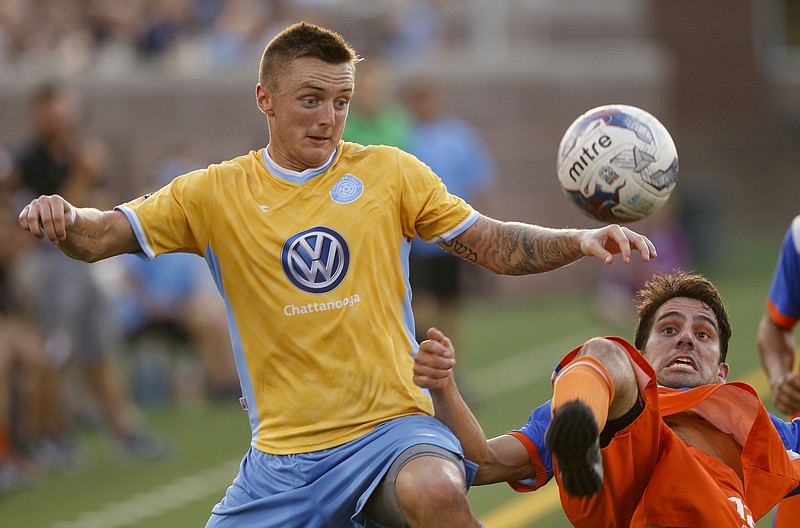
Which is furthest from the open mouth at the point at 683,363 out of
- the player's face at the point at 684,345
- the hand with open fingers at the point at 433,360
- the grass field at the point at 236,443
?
the grass field at the point at 236,443

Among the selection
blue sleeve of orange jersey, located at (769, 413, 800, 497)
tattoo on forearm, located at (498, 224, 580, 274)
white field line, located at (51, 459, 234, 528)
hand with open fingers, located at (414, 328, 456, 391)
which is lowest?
white field line, located at (51, 459, 234, 528)

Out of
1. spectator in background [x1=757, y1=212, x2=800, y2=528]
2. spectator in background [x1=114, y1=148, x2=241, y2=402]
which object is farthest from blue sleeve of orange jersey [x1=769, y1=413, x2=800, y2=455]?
spectator in background [x1=114, y1=148, x2=241, y2=402]

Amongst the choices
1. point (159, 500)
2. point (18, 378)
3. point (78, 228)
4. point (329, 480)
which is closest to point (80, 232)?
point (78, 228)

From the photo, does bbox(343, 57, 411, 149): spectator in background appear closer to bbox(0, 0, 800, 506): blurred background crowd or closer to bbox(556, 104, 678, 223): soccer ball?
bbox(0, 0, 800, 506): blurred background crowd

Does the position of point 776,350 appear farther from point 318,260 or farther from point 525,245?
point 318,260

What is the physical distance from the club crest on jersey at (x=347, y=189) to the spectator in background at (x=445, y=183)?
6.48 m

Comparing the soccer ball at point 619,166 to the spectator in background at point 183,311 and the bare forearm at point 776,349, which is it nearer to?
the bare forearm at point 776,349

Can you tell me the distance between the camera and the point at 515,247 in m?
5.25

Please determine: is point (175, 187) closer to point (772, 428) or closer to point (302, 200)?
point (302, 200)

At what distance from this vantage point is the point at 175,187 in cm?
527

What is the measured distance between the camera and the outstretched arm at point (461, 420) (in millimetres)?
4828

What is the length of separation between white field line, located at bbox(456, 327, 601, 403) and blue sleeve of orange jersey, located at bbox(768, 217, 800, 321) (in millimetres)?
5518

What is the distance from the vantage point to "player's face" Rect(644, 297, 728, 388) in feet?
18.2

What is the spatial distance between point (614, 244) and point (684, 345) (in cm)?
88
